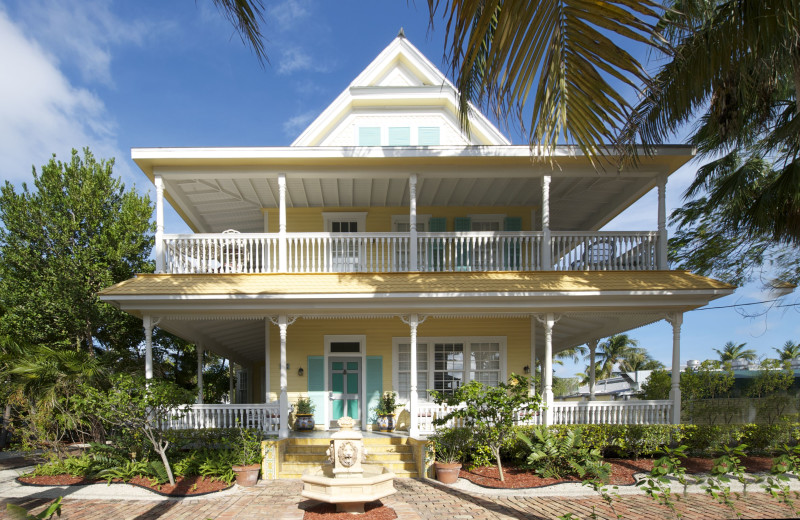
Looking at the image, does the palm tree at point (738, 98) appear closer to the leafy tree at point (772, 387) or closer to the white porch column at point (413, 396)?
the leafy tree at point (772, 387)

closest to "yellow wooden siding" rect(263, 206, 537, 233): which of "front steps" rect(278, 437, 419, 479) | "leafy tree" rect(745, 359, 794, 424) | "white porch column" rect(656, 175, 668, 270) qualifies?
"white porch column" rect(656, 175, 668, 270)

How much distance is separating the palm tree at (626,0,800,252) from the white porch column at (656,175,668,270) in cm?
97

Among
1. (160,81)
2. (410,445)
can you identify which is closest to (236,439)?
(410,445)

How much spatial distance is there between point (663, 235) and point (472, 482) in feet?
22.7

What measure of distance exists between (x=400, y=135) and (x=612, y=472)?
993 centimetres

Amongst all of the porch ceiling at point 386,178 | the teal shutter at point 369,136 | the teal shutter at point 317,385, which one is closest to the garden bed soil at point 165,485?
the teal shutter at point 317,385

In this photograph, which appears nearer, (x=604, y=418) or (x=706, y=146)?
(x=604, y=418)

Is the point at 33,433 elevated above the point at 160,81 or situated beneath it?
situated beneath

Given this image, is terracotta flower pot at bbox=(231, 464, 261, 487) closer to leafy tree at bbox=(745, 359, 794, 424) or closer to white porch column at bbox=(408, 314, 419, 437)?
white porch column at bbox=(408, 314, 419, 437)

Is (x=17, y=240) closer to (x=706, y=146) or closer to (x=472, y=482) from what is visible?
(x=472, y=482)

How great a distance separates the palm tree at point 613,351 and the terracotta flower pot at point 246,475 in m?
Answer: 40.4

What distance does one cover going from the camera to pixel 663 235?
39.3ft

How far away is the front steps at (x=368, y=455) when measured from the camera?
34.3 ft

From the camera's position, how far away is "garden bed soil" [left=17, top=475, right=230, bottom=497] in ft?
29.2
